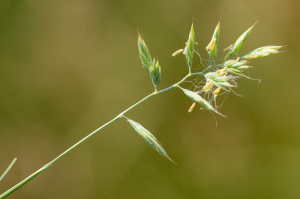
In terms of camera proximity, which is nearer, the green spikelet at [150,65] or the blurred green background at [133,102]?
the green spikelet at [150,65]

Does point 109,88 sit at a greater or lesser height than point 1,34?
lesser

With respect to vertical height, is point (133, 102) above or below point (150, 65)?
below

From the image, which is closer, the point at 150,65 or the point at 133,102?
the point at 150,65

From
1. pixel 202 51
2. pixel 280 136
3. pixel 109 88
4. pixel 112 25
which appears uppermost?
pixel 112 25

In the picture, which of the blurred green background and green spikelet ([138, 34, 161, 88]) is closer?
green spikelet ([138, 34, 161, 88])

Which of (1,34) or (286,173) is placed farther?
(286,173)

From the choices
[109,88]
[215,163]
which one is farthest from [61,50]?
[215,163]

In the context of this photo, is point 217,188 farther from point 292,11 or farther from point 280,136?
point 292,11
